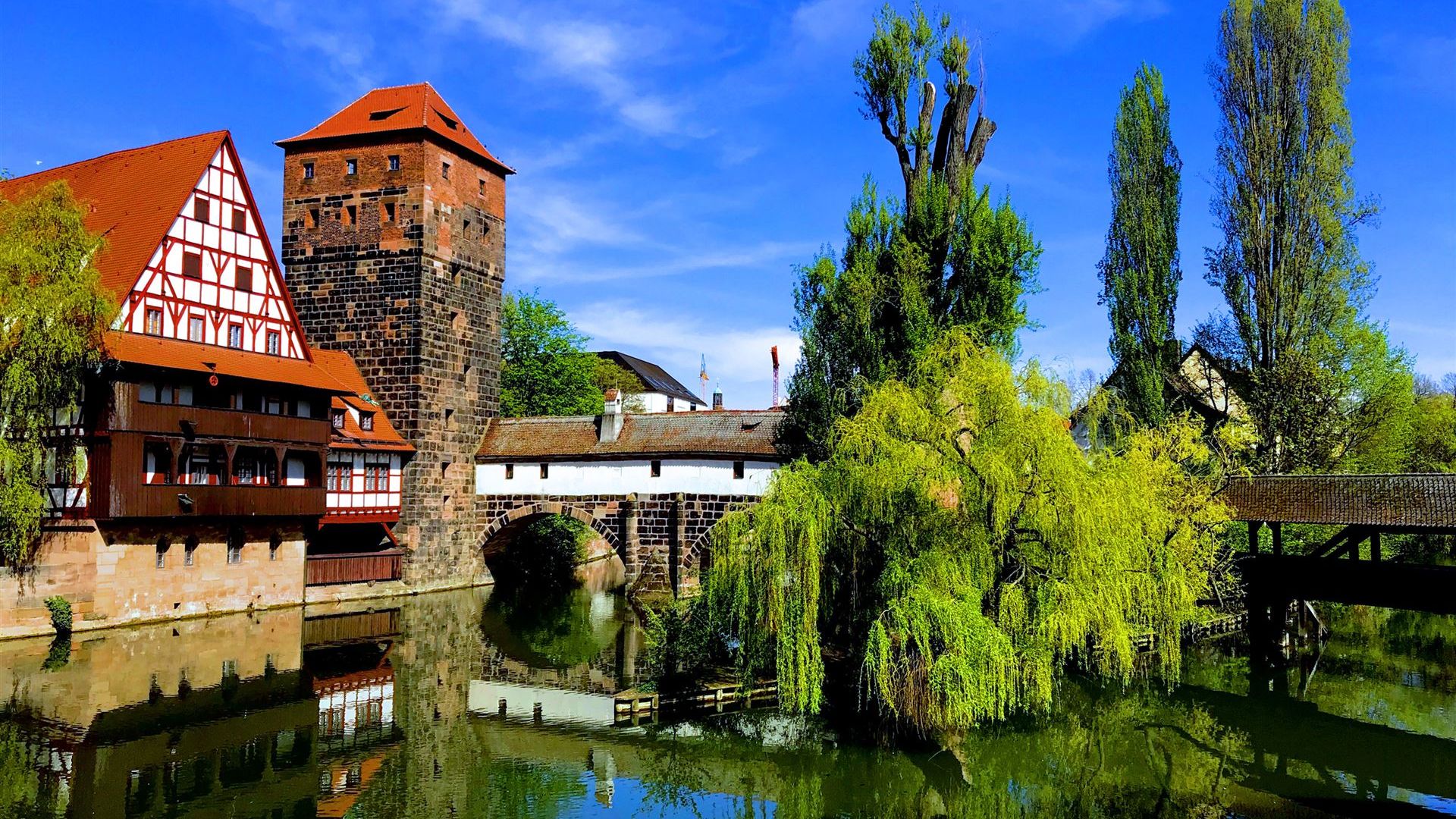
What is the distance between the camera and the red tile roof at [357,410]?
99.5 feet

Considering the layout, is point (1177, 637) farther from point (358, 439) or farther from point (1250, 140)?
point (358, 439)

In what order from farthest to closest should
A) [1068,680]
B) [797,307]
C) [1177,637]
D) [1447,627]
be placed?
[1447,627] → [797,307] → [1068,680] → [1177,637]

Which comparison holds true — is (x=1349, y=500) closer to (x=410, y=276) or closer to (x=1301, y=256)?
(x=1301, y=256)

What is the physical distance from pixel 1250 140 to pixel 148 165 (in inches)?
1180

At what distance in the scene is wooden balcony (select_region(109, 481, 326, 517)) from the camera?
2323 centimetres

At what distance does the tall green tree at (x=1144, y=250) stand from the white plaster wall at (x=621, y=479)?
1052 cm

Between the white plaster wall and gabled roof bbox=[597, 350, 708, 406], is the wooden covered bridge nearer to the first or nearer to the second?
the white plaster wall

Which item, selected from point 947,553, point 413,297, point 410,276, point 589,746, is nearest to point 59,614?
point 589,746

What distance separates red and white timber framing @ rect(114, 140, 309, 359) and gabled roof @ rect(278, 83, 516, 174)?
7.12m

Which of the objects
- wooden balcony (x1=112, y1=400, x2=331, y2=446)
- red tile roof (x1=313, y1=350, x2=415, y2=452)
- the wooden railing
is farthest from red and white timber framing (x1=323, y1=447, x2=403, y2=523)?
wooden balcony (x1=112, y1=400, x2=331, y2=446)

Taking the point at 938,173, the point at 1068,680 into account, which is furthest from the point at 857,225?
the point at 1068,680

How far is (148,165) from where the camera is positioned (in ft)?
89.0

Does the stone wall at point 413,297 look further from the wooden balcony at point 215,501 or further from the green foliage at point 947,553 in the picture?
the green foliage at point 947,553

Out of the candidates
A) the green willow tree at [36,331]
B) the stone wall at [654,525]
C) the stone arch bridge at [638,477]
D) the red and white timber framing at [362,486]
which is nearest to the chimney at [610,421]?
the stone arch bridge at [638,477]
